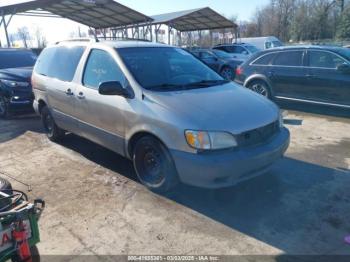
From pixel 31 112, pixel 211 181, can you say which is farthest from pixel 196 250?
pixel 31 112

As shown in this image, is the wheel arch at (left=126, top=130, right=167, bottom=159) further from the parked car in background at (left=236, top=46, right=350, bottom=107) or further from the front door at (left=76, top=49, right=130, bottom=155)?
the parked car in background at (left=236, top=46, right=350, bottom=107)

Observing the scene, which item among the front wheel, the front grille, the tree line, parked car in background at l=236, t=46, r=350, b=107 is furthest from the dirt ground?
the tree line

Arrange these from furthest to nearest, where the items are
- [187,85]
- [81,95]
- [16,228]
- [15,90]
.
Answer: [15,90], [81,95], [187,85], [16,228]

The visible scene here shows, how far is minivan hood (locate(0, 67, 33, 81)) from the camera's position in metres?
8.18

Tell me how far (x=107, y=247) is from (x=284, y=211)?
6.31 ft

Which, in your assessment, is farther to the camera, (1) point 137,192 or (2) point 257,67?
(2) point 257,67

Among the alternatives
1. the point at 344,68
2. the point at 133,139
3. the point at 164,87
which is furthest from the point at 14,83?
the point at 344,68

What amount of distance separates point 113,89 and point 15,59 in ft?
22.9

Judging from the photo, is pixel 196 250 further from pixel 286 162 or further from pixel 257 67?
pixel 257 67

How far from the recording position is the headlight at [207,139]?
3.46 m

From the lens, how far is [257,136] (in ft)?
12.4

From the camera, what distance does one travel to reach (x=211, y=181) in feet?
11.5

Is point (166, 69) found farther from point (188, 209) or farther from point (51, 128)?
point (51, 128)

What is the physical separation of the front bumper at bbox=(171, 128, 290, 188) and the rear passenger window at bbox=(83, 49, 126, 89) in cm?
143
